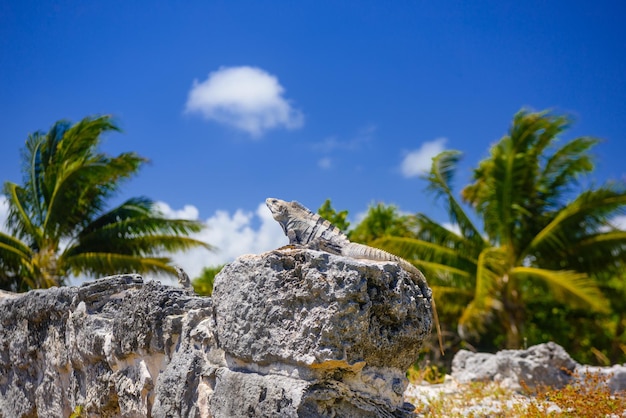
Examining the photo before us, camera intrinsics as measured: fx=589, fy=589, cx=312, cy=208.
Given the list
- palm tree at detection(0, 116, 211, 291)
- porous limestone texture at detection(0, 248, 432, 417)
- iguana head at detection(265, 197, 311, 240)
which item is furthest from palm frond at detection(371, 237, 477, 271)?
porous limestone texture at detection(0, 248, 432, 417)

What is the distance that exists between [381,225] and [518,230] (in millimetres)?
4446

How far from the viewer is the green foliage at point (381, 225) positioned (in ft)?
55.2

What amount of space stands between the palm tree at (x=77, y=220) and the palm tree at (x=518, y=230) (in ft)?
18.5

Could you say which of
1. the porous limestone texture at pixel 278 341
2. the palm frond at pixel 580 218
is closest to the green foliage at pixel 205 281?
the palm frond at pixel 580 218

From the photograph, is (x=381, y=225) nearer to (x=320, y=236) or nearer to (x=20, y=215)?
(x=20, y=215)

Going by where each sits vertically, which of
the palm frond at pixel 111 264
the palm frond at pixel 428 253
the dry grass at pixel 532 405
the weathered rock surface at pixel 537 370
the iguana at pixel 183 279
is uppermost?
the palm frond at pixel 428 253

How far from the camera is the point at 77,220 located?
564 inches

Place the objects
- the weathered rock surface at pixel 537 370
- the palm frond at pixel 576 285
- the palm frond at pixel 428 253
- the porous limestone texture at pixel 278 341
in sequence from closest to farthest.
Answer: the porous limestone texture at pixel 278 341, the weathered rock surface at pixel 537 370, the palm frond at pixel 576 285, the palm frond at pixel 428 253

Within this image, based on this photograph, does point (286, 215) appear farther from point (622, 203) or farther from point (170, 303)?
point (622, 203)

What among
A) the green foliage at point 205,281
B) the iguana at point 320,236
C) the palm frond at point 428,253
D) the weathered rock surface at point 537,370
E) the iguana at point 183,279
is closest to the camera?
the iguana at point 320,236

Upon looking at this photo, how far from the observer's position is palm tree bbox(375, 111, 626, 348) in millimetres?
A: 14664

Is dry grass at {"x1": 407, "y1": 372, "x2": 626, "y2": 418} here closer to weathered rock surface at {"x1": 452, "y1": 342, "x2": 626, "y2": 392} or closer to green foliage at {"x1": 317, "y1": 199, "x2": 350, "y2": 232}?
weathered rock surface at {"x1": 452, "y1": 342, "x2": 626, "y2": 392}

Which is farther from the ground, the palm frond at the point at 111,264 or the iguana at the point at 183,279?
the palm frond at the point at 111,264

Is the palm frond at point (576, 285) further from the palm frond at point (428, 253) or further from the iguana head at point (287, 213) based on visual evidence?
the iguana head at point (287, 213)
